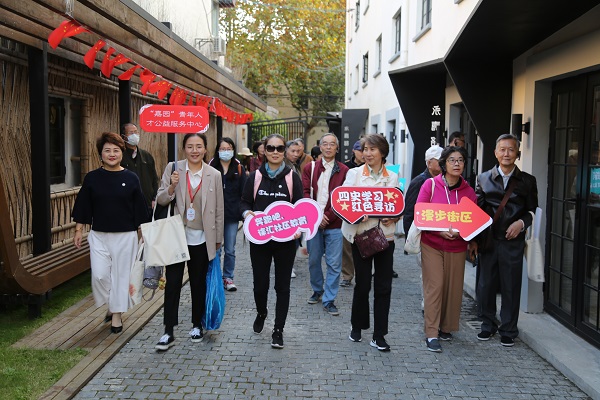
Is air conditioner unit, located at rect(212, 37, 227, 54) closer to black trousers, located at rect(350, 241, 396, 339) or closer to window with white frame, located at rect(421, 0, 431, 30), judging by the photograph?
window with white frame, located at rect(421, 0, 431, 30)

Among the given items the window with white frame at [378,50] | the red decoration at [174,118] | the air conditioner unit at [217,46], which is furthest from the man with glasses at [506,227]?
the air conditioner unit at [217,46]

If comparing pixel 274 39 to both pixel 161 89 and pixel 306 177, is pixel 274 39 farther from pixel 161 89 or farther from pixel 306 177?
pixel 306 177

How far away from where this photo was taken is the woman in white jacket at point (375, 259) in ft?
18.6

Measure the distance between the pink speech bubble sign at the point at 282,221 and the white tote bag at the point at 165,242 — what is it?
587 millimetres

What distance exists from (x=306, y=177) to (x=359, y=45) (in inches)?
722

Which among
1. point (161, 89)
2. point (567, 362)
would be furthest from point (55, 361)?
point (161, 89)

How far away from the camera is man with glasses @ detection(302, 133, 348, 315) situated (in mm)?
7023

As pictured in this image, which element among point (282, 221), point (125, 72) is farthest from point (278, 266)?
point (125, 72)

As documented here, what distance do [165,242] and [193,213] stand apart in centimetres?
39


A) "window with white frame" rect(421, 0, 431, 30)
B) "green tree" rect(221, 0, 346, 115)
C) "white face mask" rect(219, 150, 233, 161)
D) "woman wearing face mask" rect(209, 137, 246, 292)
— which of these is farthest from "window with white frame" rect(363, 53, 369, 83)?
"white face mask" rect(219, 150, 233, 161)

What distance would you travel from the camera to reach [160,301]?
7289 mm

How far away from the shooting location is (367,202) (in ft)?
18.4

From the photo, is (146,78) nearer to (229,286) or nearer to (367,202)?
(229,286)

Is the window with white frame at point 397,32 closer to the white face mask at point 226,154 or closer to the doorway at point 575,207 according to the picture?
the white face mask at point 226,154
